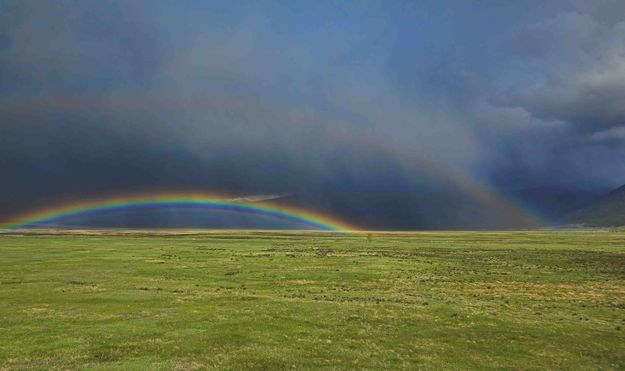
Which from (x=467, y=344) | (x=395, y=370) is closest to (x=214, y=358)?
(x=395, y=370)

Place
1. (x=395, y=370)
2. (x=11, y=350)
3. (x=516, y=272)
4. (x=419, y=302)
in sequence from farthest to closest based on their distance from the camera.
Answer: (x=516, y=272), (x=419, y=302), (x=11, y=350), (x=395, y=370)

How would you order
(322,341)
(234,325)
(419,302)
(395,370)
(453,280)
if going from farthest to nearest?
(453,280) < (419,302) < (234,325) < (322,341) < (395,370)

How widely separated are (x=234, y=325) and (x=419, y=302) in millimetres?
18263

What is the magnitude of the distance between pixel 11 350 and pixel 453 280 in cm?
4833

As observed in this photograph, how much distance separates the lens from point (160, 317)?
105 feet

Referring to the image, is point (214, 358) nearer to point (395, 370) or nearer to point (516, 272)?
point (395, 370)

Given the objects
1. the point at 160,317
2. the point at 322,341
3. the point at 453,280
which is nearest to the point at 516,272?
the point at 453,280

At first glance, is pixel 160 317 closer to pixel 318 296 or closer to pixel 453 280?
pixel 318 296

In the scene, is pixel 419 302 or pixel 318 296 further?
pixel 318 296

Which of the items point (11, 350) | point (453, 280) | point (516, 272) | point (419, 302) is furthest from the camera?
point (516, 272)

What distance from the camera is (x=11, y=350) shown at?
23.3 metres

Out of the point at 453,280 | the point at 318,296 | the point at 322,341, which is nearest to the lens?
the point at 322,341

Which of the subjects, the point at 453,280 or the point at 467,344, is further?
the point at 453,280

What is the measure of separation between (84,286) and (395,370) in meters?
38.3
